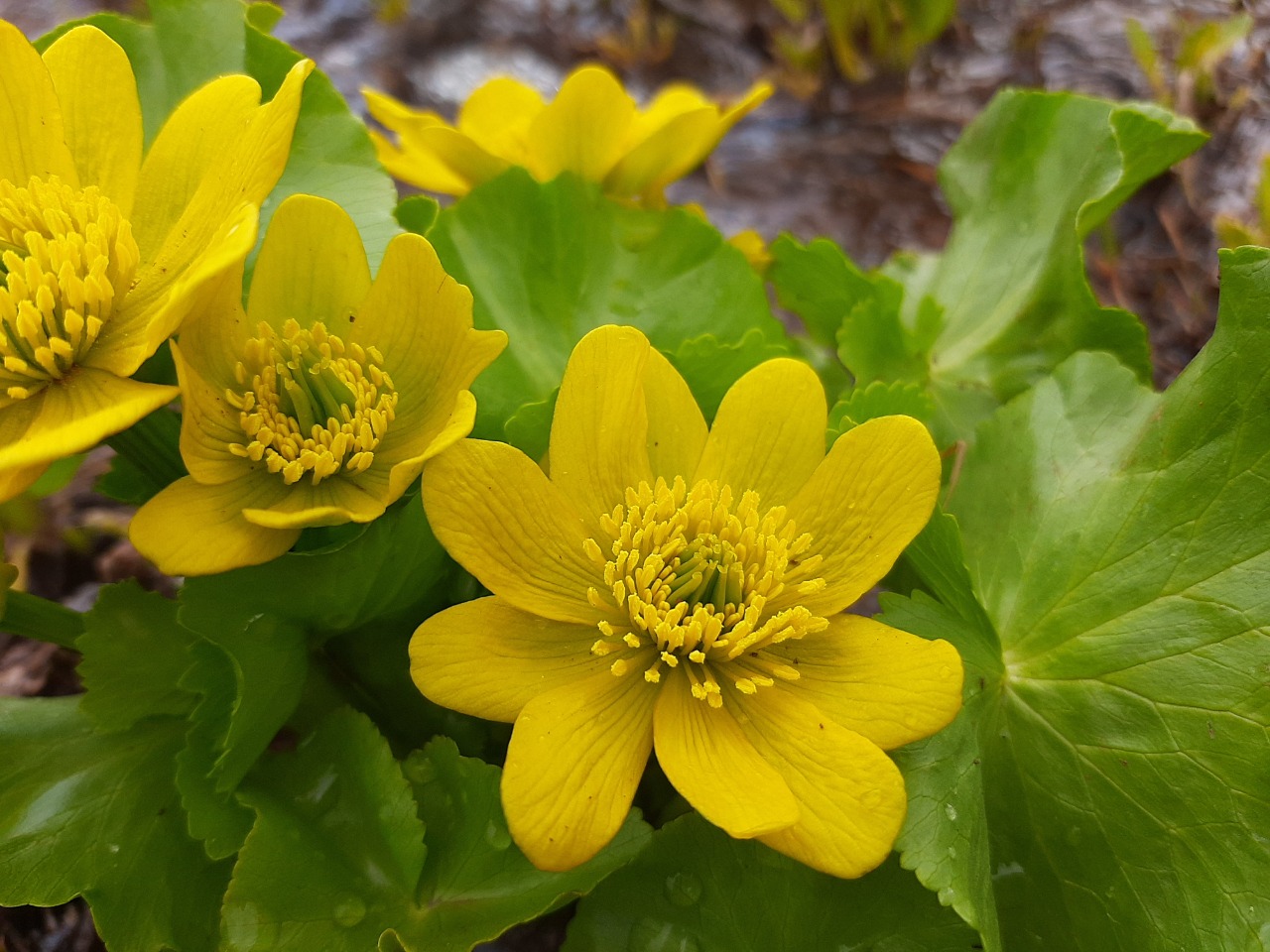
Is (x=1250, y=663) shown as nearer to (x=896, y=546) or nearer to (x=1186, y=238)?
(x=896, y=546)

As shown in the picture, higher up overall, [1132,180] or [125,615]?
[1132,180]

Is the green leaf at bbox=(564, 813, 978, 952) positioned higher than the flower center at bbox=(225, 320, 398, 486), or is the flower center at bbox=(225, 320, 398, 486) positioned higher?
the flower center at bbox=(225, 320, 398, 486)

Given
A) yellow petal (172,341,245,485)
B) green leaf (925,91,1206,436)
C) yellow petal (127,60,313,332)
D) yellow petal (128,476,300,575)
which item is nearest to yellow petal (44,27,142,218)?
yellow petal (127,60,313,332)

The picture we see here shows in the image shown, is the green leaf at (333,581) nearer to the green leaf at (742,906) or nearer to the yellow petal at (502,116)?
Result: the green leaf at (742,906)

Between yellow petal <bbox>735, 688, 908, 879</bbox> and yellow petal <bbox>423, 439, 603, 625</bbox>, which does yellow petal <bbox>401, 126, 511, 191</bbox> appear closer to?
yellow petal <bbox>423, 439, 603, 625</bbox>

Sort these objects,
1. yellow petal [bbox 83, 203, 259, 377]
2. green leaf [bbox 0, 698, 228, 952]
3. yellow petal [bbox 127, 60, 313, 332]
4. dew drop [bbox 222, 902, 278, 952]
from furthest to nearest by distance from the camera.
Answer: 1. green leaf [bbox 0, 698, 228, 952]
2. dew drop [bbox 222, 902, 278, 952]
3. yellow petal [bbox 127, 60, 313, 332]
4. yellow petal [bbox 83, 203, 259, 377]

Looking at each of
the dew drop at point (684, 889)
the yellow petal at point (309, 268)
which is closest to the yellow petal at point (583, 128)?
the yellow petal at point (309, 268)

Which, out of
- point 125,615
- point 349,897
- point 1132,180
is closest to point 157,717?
point 125,615
